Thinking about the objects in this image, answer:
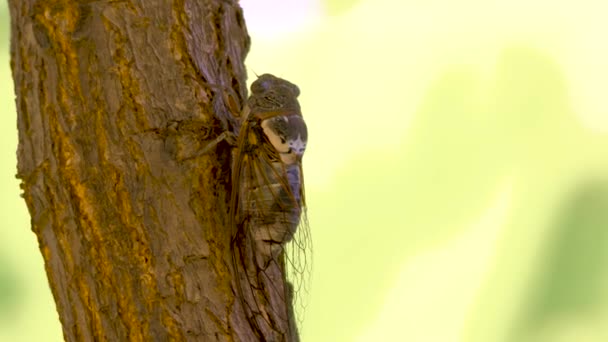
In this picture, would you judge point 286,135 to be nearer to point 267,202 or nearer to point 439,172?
point 267,202

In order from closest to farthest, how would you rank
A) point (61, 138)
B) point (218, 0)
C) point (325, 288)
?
point (61, 138) → point (218, 0) → point (325, 288)

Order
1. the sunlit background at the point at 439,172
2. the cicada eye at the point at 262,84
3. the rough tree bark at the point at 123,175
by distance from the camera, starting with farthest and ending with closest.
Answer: the sunlit background at the point at 439,172, the cicada eye at the point at 262,84, the rough tree bark at the point at 123,175

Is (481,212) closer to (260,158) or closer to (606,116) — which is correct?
(606,116)

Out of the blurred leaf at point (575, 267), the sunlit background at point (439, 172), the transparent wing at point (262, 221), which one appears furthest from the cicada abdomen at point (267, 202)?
the blurred leaf at point (575, 267)

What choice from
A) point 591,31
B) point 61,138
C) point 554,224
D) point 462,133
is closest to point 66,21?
point 61,138

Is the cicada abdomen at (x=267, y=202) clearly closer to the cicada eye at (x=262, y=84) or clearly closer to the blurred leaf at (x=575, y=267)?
the cicada eye at (x=262, y=84)

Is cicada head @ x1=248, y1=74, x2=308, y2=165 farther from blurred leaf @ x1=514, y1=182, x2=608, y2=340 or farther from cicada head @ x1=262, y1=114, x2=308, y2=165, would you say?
blurred leaf @ x1=514, y1=182, x2=608, y2=340

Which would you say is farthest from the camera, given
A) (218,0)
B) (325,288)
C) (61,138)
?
(325,288)

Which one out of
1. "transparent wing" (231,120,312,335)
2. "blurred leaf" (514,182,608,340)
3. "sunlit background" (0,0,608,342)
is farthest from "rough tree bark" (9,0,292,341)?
"blurred leaf" (514,182,608,340)
